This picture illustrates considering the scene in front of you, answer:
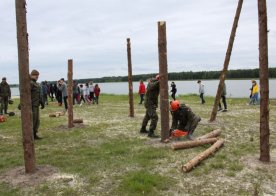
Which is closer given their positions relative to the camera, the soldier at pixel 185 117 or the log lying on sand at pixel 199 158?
the log lying on sand at pixel 199 158

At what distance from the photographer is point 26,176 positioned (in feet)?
25.5

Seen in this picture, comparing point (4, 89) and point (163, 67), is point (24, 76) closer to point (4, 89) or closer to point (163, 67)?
point (163, 67)

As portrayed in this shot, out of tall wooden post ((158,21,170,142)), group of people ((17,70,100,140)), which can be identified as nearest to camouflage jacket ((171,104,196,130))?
tall wooden post ((158,21,170,142))

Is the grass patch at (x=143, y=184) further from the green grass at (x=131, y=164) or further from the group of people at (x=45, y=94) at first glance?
the group of people at (x=45, y=94)

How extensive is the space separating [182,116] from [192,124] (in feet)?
1.25

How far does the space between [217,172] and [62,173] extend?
3.35 metres

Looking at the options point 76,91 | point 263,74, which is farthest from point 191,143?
point 76,91

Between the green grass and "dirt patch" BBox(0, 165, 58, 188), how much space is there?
0.57 ft

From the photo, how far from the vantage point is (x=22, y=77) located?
766cm

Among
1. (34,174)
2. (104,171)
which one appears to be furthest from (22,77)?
(104,171)

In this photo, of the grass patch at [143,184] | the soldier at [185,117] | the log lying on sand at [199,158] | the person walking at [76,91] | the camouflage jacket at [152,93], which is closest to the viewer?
the grass patch at [143,184]

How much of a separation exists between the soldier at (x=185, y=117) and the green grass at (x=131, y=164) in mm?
946

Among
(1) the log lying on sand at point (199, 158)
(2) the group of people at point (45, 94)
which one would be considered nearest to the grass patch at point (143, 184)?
(1) the log lying on sand at point (199, 158)

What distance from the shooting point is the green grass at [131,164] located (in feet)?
22.7
